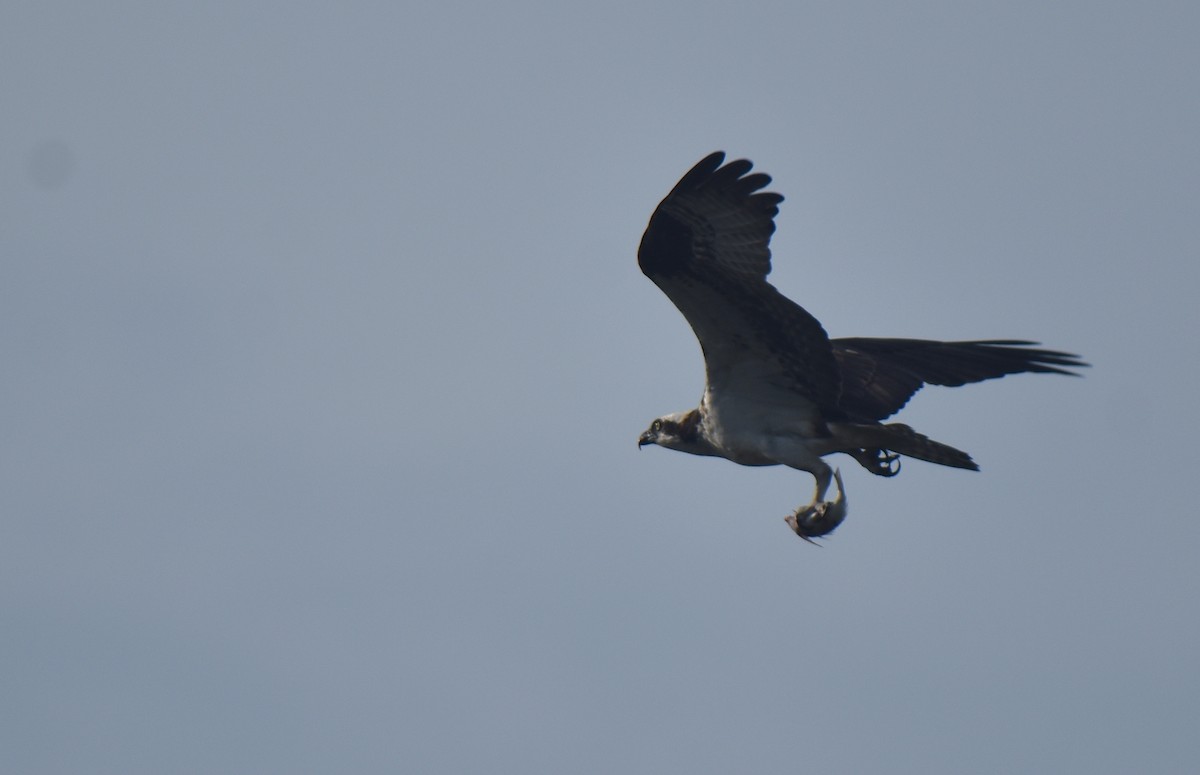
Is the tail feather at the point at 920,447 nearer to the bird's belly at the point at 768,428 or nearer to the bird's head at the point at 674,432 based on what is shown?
the bird's belly at the point at 768,428

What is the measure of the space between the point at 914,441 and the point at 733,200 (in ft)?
6.97

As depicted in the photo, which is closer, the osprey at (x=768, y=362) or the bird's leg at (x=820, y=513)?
the osprey at (x=768, y=362)

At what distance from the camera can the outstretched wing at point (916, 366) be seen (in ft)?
43.9

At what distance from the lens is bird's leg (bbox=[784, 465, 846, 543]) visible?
12.6 metres

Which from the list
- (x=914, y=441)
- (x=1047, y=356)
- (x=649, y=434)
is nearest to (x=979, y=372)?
(x=1047, y=356)

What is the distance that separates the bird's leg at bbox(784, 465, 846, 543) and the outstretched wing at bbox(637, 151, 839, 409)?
3.09 feet

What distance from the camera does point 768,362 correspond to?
1247cm

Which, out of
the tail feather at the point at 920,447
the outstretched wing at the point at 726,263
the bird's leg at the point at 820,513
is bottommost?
the bird's leg at the point at 820,513

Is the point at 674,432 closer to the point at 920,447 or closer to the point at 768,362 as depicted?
the point at 768,362

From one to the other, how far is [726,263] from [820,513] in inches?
81.8

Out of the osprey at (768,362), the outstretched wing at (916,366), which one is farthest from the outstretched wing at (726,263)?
the outstretched wing at (916,366)

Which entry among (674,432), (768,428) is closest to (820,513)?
(768,428)

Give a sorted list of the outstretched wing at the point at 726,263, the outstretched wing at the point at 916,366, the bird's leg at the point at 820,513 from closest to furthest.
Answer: the outstretched wing at the point at 726,263
the bird's leg at the point at 820,513
the outstretched wing at the point at 916,366

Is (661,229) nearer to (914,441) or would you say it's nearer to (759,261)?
(759,261)
